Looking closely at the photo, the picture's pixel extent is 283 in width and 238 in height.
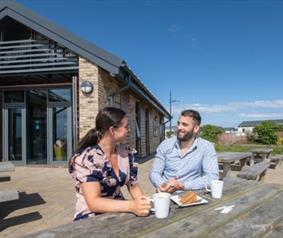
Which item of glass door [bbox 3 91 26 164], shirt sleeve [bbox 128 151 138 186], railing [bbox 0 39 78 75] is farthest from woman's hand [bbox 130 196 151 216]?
glass door [bbox 3 91 26 164]

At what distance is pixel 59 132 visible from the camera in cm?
1115

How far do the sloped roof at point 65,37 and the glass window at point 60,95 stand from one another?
164 cm

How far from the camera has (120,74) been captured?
10.1 m

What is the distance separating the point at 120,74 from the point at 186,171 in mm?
7177

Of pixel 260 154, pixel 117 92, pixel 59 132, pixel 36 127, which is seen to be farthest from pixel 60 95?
pixel 260 154

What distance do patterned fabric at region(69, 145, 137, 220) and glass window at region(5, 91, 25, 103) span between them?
32.1 feet

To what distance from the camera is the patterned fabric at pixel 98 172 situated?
7.11 ft

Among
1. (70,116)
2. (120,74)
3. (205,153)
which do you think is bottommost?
(205,153)

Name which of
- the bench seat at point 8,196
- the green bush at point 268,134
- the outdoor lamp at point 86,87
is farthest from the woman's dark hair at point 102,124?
the green bush at point 268,134

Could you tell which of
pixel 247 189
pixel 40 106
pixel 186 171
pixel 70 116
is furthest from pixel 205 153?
pixel 40 106

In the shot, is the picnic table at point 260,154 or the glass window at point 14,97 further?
the picnic table at point 260,154

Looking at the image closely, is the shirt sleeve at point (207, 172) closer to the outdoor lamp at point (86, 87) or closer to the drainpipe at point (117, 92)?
the outdoor lamp at point (86, 87)

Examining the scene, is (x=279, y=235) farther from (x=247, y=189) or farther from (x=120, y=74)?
(x=120, y=74)

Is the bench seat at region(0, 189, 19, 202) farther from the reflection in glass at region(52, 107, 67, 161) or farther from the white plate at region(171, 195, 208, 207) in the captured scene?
the reflection in glass at region(52, 107, 67, 161)
